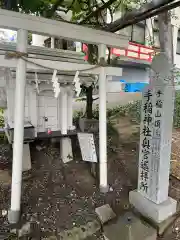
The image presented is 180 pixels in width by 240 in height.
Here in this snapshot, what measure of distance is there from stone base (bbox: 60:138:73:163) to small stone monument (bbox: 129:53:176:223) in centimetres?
250

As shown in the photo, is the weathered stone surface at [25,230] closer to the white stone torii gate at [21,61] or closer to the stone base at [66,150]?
the white stone torii gate at [21,61]

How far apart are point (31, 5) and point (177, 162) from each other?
18.7ft

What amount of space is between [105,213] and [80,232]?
588mm

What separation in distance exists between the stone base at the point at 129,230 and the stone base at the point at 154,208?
0.21 meters

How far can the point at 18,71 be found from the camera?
3.29 meters

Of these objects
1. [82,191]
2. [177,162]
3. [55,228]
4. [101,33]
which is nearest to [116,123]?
[177,162]

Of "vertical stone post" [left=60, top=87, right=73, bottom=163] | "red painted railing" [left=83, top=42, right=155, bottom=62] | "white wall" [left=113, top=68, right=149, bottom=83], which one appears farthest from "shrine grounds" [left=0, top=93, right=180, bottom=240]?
"white wall" [left=113, top=68, right=149, bottom=83]

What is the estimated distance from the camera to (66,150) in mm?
5801

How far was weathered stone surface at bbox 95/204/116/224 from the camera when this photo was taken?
3623mm

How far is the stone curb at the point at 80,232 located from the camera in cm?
322

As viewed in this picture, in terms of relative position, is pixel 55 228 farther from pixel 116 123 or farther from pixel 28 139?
pixel 116 123

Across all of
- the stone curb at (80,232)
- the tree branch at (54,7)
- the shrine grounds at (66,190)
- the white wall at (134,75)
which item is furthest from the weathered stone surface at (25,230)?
the white wall at (134,75)

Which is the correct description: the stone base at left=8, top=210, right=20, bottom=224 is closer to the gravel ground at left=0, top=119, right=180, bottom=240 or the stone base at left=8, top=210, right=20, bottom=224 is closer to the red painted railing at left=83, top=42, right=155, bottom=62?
the gravel ground at left=0, top=119, right=180, bottom=240

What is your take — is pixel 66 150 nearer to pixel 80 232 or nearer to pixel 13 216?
pixel 13 216
